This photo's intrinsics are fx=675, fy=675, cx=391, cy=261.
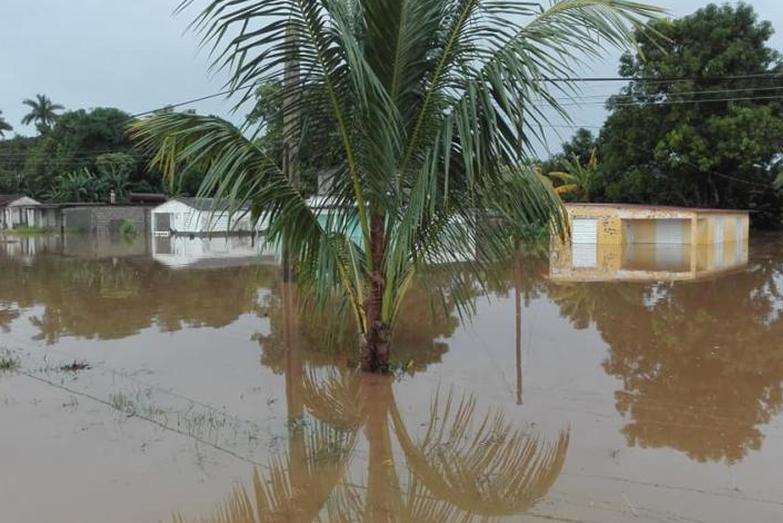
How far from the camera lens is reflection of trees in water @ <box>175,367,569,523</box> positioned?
4.07 meters

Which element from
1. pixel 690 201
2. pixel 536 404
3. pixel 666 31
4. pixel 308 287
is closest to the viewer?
pixel 536 404

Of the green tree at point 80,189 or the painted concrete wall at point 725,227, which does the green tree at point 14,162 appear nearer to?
the green tree at point 80,189

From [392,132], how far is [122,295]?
33.4 ft

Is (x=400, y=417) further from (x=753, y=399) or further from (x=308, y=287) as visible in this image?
(x=753, y=399)

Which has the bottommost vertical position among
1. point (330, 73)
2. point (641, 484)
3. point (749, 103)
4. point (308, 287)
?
point (641, 484)

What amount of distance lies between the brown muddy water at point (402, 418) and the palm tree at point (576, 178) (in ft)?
90.4

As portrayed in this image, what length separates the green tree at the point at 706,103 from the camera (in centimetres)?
3017

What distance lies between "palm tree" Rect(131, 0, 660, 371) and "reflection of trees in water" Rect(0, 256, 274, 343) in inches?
183

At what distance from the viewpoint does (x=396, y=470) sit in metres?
4.70

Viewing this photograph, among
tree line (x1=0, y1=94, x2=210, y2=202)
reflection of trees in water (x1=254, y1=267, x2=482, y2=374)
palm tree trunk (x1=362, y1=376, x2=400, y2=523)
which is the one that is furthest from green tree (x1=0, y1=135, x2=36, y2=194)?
palm tree trunk (x1=362, y1=376, x2=400, y2=523)

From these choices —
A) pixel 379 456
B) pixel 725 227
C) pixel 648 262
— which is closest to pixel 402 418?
pixel 379 456

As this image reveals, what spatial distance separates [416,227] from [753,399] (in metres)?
3.63

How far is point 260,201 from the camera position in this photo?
6262mm

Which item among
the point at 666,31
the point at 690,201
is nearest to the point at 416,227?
the point at 666,31
